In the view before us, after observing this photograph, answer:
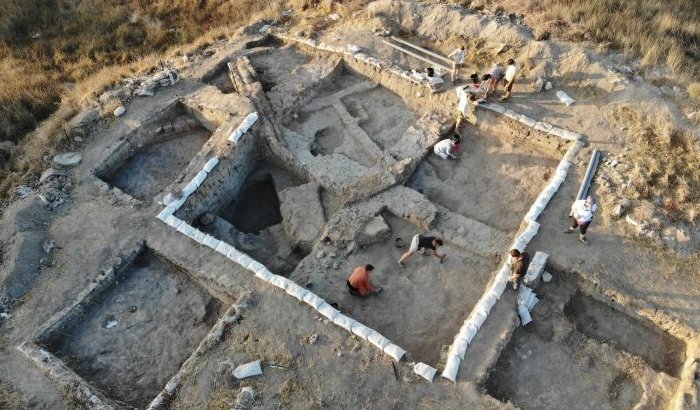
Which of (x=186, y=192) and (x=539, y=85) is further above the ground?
(x=539, y=85)

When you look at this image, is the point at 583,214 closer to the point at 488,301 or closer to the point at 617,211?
the point at 617,211

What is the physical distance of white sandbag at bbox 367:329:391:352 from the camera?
8203 millimetres

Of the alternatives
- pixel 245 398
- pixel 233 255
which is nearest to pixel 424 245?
pixel 233 255

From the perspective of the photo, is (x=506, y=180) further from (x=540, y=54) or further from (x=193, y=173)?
(x=193, y=173)

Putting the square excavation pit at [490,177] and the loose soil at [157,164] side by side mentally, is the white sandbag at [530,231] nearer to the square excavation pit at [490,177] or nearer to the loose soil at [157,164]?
the square excavation pit at [490,177]

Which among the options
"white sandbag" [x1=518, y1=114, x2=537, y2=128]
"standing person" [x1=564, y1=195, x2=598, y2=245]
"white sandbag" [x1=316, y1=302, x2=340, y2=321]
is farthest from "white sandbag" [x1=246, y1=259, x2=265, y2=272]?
"white sandbag" [x1=518, y1=114, x2=537, y2=128]

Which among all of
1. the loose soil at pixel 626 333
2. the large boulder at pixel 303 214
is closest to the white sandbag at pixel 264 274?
the large boulder at pixel 303 214

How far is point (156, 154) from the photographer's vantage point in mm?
13062

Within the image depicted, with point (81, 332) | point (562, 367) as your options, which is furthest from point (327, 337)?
point (81, 332)

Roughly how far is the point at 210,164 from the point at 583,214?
8126 millimetres

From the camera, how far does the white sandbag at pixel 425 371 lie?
25.7 feet

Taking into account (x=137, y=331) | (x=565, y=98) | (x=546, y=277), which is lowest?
(x=137, y=331)

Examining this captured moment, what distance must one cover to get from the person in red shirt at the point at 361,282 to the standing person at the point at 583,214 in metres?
4.06

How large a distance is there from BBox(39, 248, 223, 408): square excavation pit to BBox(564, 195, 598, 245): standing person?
7.18 metres
